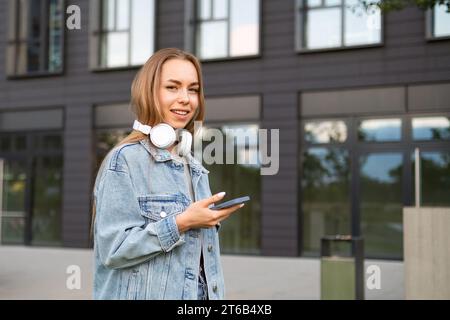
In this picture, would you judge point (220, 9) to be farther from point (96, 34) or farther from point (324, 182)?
point (324, 182)

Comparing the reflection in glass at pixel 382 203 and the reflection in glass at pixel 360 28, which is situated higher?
the reflection in glass at pixel 360 28

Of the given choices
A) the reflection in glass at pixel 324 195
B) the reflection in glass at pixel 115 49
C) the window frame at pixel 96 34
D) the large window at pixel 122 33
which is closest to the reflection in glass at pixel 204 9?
the large window at pixel 122 33

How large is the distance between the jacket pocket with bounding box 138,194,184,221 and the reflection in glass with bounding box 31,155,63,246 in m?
14.9

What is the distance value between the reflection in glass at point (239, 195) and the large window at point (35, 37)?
5.24 meters

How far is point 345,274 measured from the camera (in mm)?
7027

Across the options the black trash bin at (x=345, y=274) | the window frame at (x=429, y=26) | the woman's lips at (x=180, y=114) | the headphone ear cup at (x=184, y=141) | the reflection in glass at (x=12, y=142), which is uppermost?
the window frame at (x=429, y=26)

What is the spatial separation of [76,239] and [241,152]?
510 centimetres

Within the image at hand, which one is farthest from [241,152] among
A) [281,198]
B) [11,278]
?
[11,278]

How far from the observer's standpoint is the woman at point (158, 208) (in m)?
1.86

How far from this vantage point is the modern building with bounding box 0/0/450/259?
13.1 m

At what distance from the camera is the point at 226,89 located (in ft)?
47.8

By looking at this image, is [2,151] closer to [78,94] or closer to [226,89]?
[78,94]

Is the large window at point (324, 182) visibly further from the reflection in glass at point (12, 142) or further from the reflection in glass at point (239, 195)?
the reflection in glass at point (12, 142)

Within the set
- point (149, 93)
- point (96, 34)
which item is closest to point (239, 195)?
point (96, 34)
